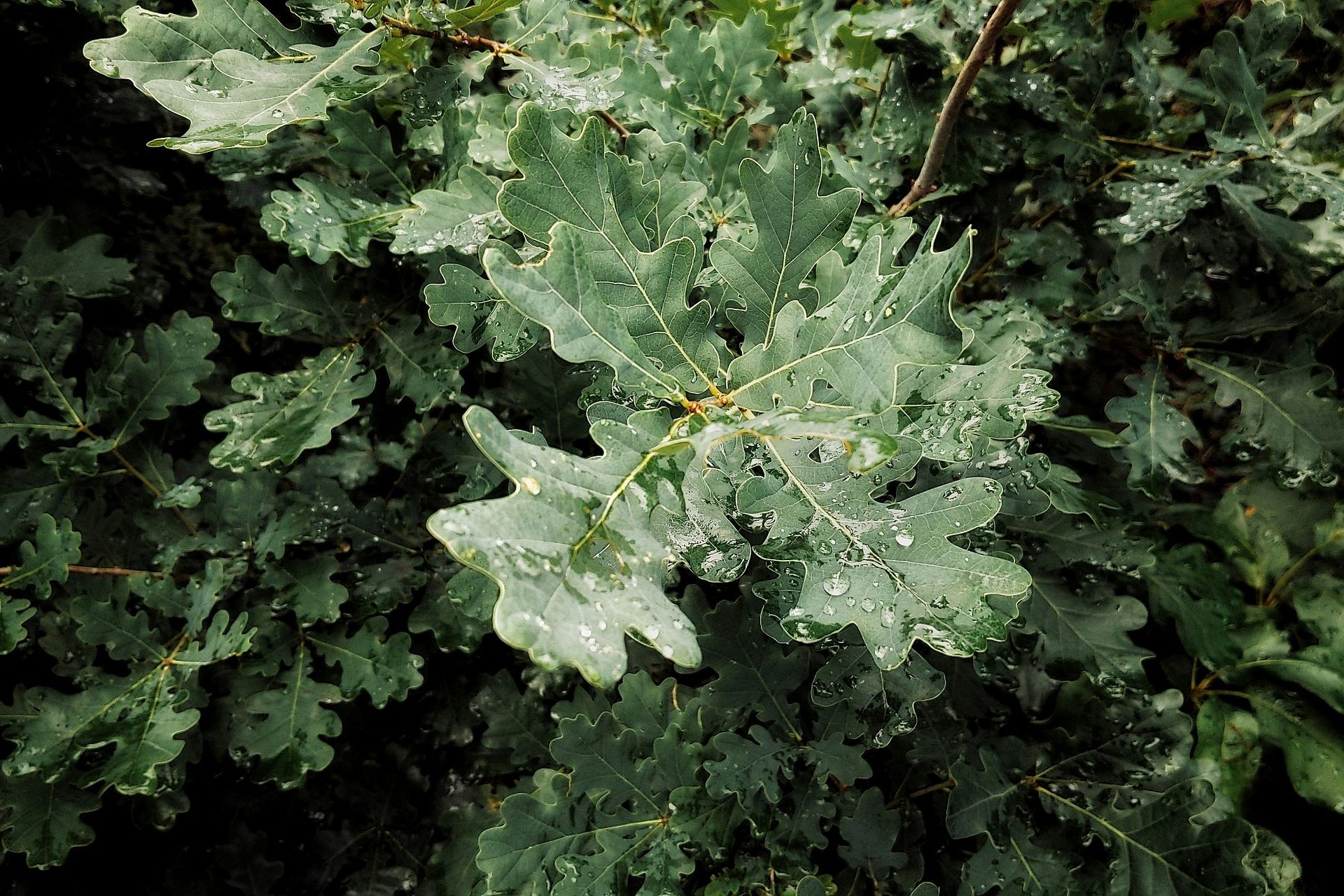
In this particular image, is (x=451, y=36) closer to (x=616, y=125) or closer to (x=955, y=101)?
(x=616, y=125)

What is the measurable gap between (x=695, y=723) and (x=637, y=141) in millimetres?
935

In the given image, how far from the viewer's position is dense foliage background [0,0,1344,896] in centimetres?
94

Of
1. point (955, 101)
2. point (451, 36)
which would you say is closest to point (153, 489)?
point (451, 36)

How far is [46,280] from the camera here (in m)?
1.50

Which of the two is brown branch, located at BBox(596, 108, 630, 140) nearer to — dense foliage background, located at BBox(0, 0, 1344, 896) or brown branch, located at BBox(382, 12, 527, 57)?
dense foliage background, located at BBox(0, 0, 1344, 896)

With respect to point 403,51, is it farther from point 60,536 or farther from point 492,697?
point 492,697

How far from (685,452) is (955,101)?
744mm

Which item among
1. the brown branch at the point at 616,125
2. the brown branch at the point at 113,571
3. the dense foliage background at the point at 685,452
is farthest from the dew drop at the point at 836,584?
the brown branch at the point at 113,571

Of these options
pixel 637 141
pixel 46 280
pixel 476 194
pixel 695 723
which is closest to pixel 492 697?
pixel 695 723

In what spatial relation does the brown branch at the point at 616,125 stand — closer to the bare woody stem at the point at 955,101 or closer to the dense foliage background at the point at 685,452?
the dense foliage background at the point at 685,452

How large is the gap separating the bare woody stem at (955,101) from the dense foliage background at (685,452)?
8 cm

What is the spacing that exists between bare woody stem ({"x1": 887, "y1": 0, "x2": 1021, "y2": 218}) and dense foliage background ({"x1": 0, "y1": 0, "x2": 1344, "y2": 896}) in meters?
0.08

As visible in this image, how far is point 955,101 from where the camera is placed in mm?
1174

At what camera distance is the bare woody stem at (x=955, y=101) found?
1067 mm
